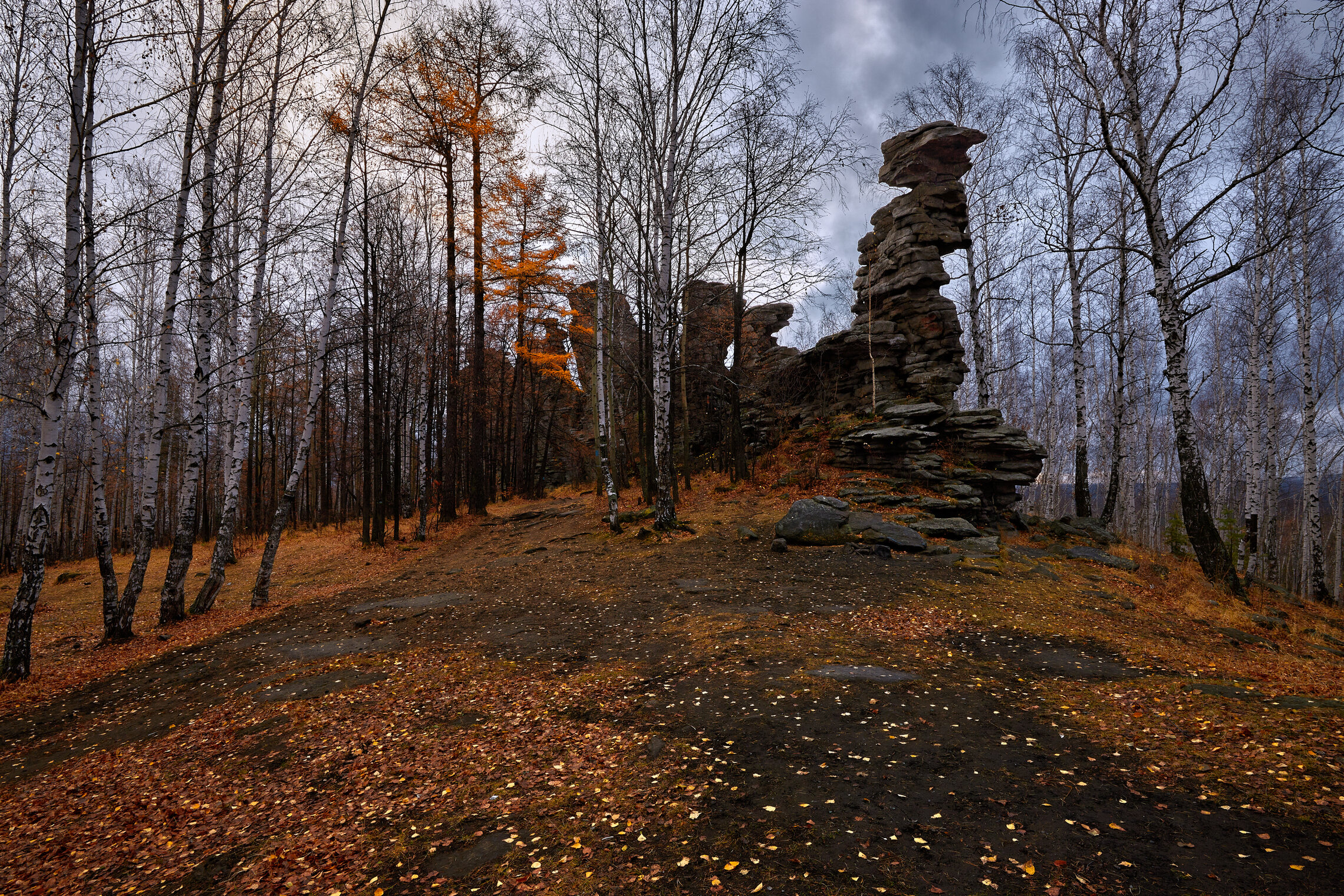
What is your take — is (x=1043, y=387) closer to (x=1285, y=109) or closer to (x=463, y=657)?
(x=1285, y=109)

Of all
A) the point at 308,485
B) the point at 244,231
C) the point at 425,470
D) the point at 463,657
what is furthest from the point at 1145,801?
the point at 308,485

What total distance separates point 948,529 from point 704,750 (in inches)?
393

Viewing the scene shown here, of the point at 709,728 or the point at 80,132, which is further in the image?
the point at 80,132

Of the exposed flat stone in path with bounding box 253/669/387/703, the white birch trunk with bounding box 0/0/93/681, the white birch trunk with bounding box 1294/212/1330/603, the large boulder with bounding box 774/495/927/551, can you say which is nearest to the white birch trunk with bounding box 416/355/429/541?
the white birch trunk with bounding box 0/0/93/681

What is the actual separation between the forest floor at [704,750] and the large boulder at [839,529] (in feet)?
8.03

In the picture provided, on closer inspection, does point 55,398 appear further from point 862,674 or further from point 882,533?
point 882,533

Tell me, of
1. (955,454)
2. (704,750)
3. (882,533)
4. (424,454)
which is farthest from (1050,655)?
(424,454)

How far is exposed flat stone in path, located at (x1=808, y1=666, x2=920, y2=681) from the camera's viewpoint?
529 centimetres

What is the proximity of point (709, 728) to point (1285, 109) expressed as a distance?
58.6 ft

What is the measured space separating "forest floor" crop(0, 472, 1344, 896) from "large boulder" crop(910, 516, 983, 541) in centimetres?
313

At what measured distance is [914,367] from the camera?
18.8m

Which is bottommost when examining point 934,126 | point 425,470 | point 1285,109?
point 425,470

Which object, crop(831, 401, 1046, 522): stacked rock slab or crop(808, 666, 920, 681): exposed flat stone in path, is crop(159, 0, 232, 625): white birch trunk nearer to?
crop(808, 666, 920, 681): exposed flat stone in path

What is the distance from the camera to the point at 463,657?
676 centimetres
